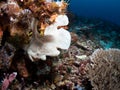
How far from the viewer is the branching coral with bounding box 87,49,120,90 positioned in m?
5.64

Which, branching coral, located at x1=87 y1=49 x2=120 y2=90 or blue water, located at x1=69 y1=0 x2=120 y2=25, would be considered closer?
branching coral, located at x1=87 y1=49 x2=120 y2=90

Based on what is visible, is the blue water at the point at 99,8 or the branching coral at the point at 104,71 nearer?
the branching coral at the point at 104,71

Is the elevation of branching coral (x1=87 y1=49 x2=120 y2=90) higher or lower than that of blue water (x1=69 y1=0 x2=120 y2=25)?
higher

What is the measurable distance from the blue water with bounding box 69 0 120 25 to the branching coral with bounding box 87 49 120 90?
65.3 metres

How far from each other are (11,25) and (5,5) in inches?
12.9

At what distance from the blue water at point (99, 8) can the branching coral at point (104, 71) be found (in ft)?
214

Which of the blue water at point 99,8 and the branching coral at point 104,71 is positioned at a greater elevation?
the branching coral at point 104,71

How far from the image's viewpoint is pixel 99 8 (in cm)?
8631

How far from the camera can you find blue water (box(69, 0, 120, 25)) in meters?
75.7

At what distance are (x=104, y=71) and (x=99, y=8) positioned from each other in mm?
82160

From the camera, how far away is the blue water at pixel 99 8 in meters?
75.7

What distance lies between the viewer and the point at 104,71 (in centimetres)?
574

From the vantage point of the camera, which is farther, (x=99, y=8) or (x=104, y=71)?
(x=99, y=8)

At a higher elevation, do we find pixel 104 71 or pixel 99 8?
pixel 104 71
